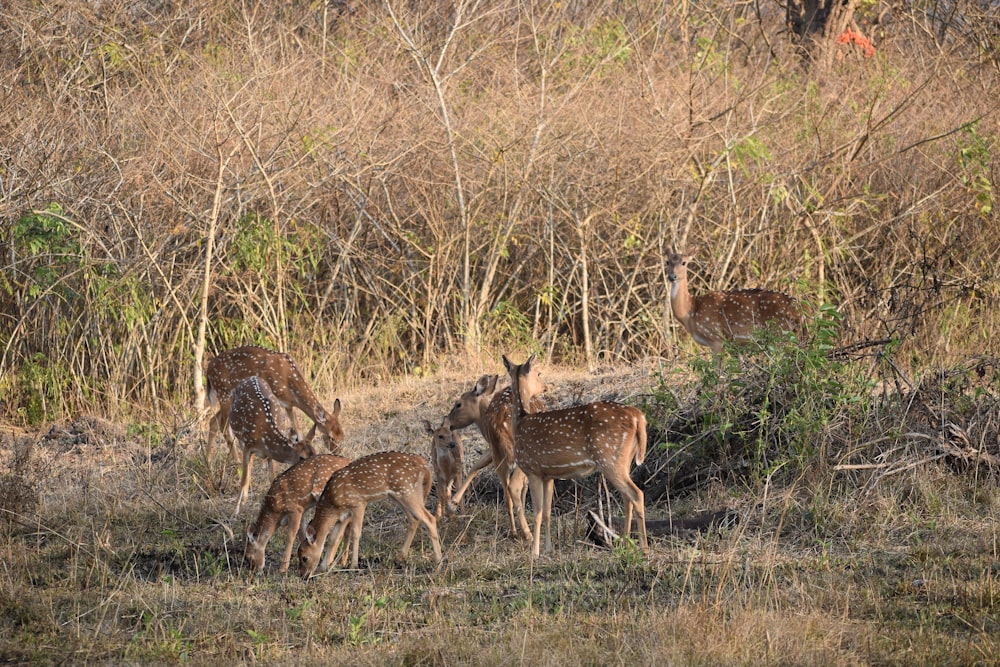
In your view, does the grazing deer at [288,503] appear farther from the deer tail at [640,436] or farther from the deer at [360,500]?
the deer tail at [640,436]

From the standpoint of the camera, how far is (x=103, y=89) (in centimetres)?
1370

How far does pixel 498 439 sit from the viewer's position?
8594 millimetres

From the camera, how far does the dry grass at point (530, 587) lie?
19.5 feet

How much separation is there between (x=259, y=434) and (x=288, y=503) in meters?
1.31

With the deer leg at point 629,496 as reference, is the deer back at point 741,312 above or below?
above

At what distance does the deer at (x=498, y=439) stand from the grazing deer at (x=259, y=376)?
4.06ft

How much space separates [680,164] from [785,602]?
7.08 metres

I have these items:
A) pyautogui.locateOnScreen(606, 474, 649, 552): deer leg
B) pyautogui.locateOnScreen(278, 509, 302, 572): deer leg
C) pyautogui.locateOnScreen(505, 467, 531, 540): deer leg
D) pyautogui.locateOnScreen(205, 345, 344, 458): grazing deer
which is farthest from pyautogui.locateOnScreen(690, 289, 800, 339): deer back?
pyautogui.locateOnScreen(278, 509, 302, 572): deer leg

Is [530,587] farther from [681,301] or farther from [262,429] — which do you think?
[681,301]

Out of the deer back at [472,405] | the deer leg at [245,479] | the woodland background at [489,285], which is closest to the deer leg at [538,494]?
the woodland background at [489,285]

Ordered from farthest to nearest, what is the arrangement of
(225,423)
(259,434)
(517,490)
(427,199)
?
(427,199), (225,423), (259,434), (517,490)

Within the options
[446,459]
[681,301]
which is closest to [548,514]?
[446,459]

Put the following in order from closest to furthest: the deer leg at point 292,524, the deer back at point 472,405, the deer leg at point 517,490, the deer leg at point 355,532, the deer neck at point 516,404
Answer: the deer leg at point 355,532
the deer leg at point 292,524
the deer neck at point 516,404
the deer leg at point 517,490
the deer back at point 472,405

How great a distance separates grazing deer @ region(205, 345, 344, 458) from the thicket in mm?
1168
